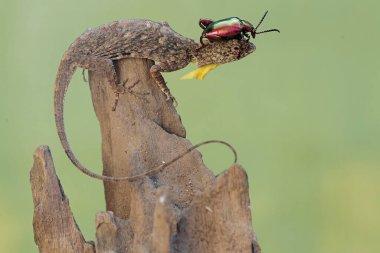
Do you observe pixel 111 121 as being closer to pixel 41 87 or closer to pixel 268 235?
pixel 41 87

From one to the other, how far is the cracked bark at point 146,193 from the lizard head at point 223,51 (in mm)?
201

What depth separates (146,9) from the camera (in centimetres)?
335

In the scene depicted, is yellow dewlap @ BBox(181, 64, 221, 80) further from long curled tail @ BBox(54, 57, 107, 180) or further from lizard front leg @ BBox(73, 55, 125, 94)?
long curled tail @ BBox(54, 57, 107, 180)

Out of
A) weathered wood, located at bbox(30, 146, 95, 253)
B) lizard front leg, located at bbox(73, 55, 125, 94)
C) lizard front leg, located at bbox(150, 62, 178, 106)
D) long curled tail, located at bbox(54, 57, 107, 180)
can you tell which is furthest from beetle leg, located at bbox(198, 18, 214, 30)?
weathered wood, located at bbox(30, 146, 95, 253)

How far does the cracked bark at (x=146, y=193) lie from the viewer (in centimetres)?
222

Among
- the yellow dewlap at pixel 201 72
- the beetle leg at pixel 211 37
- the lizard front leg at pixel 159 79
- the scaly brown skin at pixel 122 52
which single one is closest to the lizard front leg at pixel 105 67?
the scaly brown skin at pixel 122 52

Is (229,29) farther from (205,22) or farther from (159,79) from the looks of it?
(159,79)

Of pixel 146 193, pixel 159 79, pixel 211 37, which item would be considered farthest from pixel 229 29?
pixel 146 193

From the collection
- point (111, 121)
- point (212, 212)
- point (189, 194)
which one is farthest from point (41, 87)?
point (212, 212)

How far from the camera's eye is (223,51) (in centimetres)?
252

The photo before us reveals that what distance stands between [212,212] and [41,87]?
4.93 feet

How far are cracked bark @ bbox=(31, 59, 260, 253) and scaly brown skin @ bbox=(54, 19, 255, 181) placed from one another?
40 mm

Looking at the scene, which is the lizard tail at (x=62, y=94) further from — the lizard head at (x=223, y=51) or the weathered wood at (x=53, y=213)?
the lizard head at (x=223, y=51)

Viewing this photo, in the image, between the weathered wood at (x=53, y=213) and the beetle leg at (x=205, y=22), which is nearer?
the weathered wood at (x=53, y=213)
